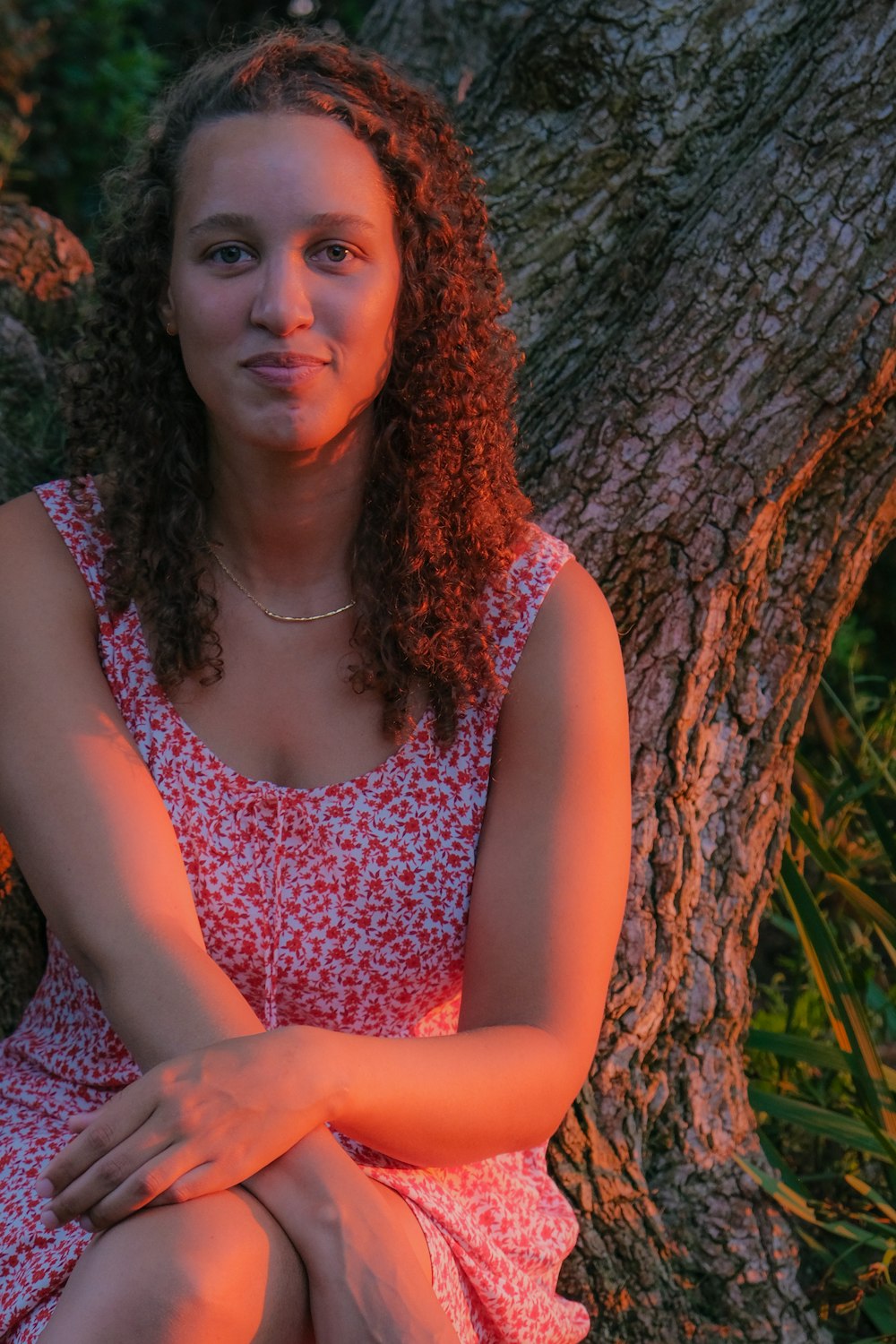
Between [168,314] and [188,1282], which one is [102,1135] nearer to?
[188,1282]

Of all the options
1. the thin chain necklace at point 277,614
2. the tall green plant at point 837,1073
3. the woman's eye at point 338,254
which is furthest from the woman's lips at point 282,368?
the tall green plant at point 837,1073

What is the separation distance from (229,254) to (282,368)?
195mm

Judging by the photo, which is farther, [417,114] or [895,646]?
[895,646]

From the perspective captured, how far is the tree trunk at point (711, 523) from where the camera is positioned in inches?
97.0

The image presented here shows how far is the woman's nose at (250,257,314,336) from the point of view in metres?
1.95

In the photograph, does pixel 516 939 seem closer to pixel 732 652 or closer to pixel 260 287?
pixel 732 652

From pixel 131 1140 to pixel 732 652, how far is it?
1.37 metres

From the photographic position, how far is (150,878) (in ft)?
6.47

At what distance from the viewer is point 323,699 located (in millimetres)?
2189

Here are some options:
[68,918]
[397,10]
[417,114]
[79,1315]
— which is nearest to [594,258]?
[417,114]

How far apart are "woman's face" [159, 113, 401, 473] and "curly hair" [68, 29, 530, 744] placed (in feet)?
0.24

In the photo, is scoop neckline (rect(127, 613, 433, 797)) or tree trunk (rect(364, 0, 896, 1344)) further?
tree trunk (rect(364, 0, 896, 1344))

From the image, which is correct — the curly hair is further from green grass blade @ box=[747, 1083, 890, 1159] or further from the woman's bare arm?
green grass blade @ box=[747, 1083, 890, 1159]

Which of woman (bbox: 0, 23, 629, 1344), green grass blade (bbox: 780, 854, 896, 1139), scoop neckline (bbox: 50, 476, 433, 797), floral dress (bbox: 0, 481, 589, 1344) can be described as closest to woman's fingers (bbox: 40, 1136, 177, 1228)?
woman (bbox: 0, 23, 629, 1344)
